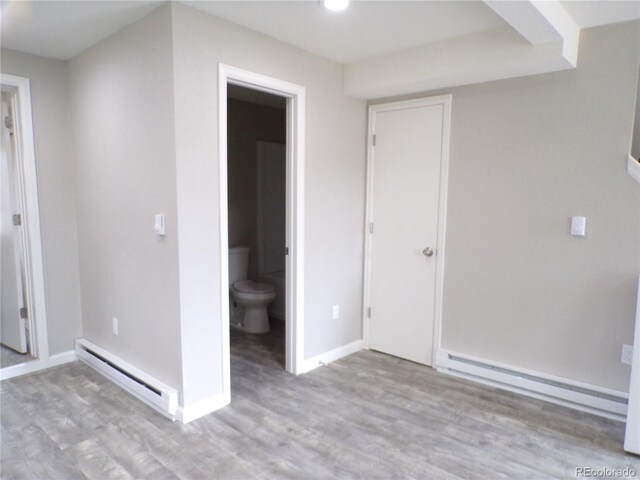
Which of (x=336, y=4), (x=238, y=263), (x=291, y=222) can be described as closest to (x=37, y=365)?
(x=238, y=263)

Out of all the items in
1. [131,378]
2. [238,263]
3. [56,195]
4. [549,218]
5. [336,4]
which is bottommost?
[131,378]

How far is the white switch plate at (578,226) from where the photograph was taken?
2504 mm

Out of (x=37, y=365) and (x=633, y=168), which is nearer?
(x=633, y=168)

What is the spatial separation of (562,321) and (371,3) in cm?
218

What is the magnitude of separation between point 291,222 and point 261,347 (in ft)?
4.29

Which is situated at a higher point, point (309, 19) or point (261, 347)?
point (309, 19)

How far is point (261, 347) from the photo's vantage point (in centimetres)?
366

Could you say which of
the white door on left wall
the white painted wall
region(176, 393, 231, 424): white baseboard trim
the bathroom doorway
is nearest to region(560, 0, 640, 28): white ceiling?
the white painted wall

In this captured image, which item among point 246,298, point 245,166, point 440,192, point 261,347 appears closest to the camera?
point 440,192

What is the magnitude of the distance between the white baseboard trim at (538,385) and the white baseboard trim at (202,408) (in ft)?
5.22

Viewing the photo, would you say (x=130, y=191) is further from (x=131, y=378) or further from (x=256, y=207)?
(x=256, y=207)

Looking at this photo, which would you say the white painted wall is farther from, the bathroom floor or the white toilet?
the white toilet

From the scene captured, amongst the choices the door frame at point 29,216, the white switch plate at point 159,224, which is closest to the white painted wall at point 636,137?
the white switch plate at point 159,224

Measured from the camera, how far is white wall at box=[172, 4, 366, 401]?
2.29 m
